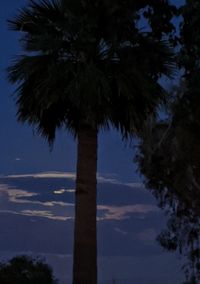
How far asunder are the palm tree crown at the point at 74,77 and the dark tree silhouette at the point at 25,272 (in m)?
12.8

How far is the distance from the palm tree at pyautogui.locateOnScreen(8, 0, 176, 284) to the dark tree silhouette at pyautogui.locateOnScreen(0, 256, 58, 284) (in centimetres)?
1263

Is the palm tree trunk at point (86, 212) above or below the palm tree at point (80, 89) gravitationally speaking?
below

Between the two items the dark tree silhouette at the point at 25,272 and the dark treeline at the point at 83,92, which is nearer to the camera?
the dark treeline at the point at 83,92

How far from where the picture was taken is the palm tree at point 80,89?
1675 cm

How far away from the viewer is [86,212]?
17250 mm

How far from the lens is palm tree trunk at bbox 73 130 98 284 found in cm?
1672

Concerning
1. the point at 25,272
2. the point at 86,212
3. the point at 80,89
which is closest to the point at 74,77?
the point at 80,89

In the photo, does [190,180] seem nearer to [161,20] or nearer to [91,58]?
[91,58]

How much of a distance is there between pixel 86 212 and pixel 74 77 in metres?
3.38

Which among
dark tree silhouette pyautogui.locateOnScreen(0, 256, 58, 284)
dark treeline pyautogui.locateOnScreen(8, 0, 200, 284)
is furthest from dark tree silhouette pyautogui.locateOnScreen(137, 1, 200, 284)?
dark tree silhouette pyautogui.locateOnScreen(0, 256, 58, 284)

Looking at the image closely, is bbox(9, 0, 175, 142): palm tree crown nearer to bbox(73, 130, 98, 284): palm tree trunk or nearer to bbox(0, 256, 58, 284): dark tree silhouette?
bbox(73, 130, 98, 284): palm tree trunk

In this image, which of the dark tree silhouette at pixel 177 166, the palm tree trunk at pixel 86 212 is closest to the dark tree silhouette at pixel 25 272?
the dark tree silhouette at pixel 177 166

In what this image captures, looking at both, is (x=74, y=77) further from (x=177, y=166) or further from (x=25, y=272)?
(x=25, y=272)

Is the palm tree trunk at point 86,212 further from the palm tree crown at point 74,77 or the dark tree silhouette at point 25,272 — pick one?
the dark tree silhouette at point 25,272
